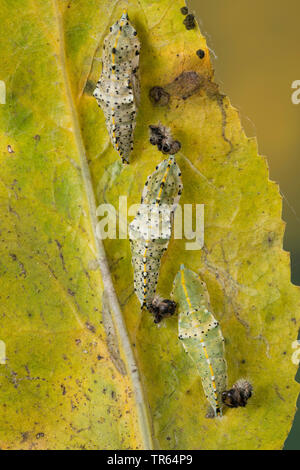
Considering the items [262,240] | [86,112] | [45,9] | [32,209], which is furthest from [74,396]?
[45,9]

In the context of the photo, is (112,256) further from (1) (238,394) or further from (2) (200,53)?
(2) (200,53)

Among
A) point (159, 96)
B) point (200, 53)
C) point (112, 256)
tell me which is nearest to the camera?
point (200, 53)

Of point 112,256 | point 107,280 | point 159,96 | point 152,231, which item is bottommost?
point 107,280

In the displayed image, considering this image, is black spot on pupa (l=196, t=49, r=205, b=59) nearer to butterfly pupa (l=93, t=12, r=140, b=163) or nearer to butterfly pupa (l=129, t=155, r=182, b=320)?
butterfly pupa (l=93, t=12, r=140, b=163)

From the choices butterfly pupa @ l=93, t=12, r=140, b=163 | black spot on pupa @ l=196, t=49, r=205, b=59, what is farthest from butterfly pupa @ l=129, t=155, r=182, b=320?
black spot on pupa @ l=196, t=49, r=205, b=59

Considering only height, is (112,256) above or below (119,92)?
below

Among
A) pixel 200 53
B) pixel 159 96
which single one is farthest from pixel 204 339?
pixel 200 53
